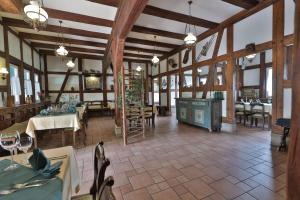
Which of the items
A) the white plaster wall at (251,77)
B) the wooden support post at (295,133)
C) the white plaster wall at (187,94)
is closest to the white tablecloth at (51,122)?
the wooden support post at (295,133)

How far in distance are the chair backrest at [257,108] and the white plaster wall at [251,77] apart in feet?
9.97

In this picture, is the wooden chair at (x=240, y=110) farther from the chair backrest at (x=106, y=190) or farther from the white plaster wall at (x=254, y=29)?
the chair backrest at (x=106, y=190)

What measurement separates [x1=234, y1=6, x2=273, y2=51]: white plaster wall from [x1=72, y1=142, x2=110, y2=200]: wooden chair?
16.0ft

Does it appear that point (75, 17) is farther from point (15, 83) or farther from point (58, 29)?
point (15, 83)

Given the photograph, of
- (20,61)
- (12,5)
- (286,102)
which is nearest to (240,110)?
(286,102)

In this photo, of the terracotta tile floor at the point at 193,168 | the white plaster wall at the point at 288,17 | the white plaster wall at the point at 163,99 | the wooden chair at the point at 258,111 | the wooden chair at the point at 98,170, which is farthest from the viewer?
the white plaster wall at the point at 163,99

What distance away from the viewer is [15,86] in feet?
18.0

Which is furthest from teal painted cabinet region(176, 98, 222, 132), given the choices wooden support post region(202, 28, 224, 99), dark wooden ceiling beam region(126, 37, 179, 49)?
dark wooden ceiling beam region(126, 37, 179, 49)

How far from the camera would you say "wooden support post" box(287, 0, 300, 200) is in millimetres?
561

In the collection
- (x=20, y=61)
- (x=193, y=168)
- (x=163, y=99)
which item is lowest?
(x=193, y=168)

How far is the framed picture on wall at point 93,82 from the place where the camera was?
9.57 metres

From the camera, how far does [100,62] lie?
32.7ft

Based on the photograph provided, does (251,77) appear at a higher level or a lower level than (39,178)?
higher

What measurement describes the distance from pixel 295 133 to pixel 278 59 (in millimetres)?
4234
